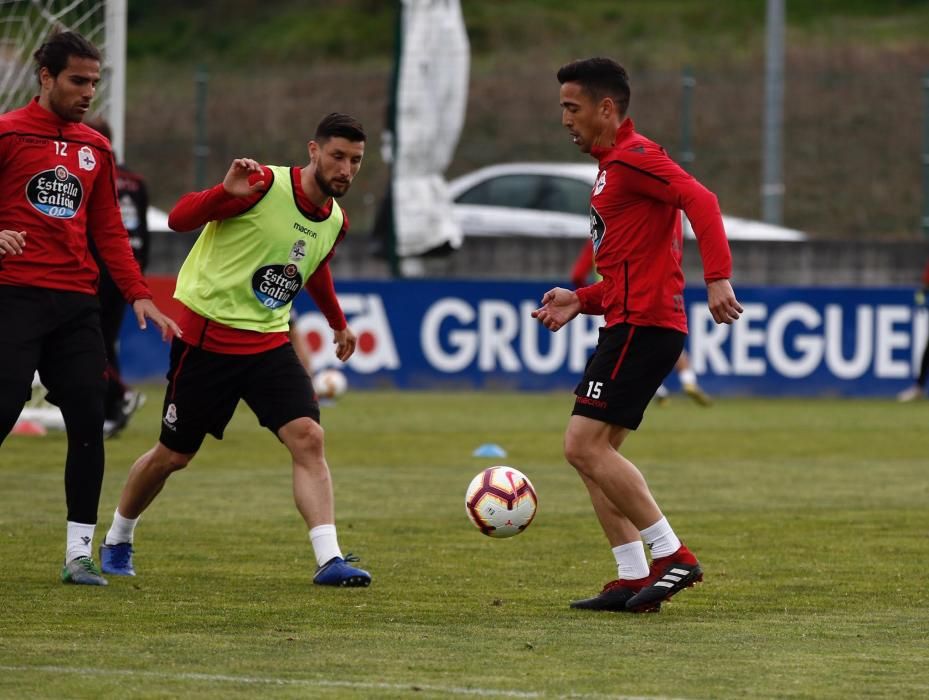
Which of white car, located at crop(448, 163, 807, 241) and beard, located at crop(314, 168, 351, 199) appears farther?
white car, located at crop(448, 163, 807, 241)

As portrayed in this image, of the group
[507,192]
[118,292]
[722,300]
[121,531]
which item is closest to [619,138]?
[722,300]

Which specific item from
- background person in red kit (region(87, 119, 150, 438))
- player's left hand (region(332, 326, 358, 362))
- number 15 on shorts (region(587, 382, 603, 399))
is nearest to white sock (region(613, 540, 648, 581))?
number 15 on shorts (region(587, 382, 603, 399))

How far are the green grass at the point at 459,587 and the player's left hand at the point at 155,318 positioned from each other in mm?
1072

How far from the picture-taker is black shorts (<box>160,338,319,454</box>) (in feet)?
26.6

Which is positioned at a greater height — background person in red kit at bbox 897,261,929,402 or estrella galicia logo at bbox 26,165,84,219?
estrella galicia logo at bbox 26,165,84,219

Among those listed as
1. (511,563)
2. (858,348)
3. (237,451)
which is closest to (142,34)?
(858,348)

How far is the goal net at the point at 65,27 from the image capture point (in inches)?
585

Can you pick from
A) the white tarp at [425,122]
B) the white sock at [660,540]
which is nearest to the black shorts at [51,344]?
the white sock at [660,540]

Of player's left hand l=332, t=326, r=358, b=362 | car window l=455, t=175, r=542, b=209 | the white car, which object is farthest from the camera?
car window l=455, t=175, r=542, b=209

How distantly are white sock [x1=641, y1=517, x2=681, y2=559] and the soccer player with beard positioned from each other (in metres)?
1.27

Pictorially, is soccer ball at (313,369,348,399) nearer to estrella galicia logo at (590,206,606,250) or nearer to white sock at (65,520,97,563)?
white sock at (65,520,97,563)

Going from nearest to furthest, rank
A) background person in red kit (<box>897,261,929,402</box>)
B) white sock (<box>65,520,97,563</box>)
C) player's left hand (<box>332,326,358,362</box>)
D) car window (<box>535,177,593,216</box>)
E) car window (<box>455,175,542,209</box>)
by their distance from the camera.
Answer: white sock (<box>65,520,97,563</box>), player's left hand (<box>332,326,358,362</box>), background person in red kit (<box>897,261,929,402</box>), car window (<box>535,177,593,216</box>), car window (<box>455,175,542,209</box>)

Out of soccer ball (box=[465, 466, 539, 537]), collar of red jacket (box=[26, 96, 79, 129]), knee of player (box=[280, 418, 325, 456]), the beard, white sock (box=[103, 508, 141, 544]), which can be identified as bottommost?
white sock (box=[103, 508, 141, 544])

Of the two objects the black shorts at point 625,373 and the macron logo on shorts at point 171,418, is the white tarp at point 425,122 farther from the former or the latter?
the black shorts at point 625,373
